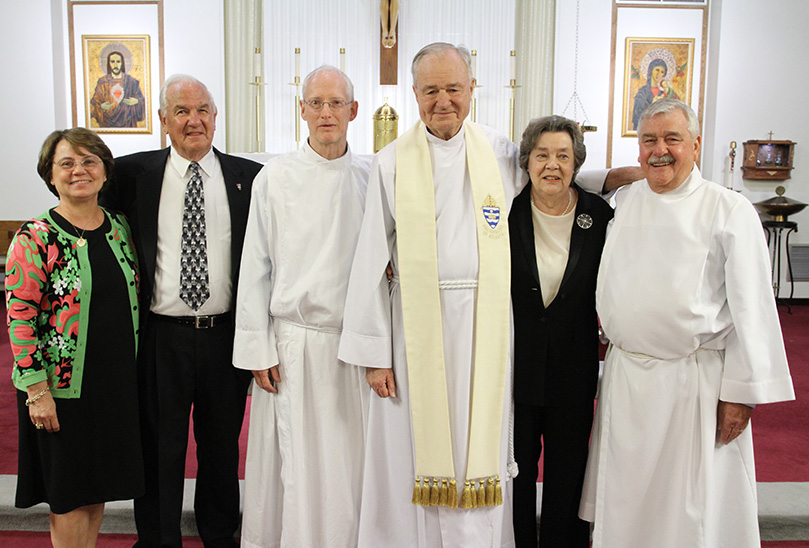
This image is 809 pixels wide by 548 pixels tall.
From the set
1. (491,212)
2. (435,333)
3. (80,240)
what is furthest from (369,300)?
(80,240)

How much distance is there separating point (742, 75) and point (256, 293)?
8592mm

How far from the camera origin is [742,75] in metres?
8.65

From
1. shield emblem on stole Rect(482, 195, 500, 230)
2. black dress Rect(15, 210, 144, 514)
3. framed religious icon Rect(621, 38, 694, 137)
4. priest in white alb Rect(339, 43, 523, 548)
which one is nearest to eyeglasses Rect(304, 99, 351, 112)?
priest in white alb Rect(339, 43, 523, 548)

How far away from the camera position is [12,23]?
880 centimetres

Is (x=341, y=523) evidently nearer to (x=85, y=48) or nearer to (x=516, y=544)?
(x=516, y=544)

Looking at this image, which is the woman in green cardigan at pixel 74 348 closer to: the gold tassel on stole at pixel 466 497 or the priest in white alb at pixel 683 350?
the gold tassel on stole at pixel 466 497

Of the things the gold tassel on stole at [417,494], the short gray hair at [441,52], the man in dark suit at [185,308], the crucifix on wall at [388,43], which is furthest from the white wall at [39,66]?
the gold tassel on stole at [417,494]

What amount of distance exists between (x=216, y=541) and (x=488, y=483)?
1.20 m

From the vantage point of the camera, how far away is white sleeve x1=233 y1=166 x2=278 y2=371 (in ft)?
7.93

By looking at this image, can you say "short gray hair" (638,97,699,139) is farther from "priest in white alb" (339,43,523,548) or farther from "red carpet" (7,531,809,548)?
"red carpet" (7,531,809,548)

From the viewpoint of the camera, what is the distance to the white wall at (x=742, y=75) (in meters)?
8.59

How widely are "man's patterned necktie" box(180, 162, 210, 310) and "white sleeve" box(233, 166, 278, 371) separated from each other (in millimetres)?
164

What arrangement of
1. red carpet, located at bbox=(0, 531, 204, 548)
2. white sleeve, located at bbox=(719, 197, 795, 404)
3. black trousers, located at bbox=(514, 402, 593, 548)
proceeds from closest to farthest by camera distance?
white sleeve, located at bbox=(719, 197, 795, 404), black trousers, located at bbox=(514, 402, 593, 548), red carpet, located at bbox=(0, 531, 204, 548)

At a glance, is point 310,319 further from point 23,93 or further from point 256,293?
point 23,93
